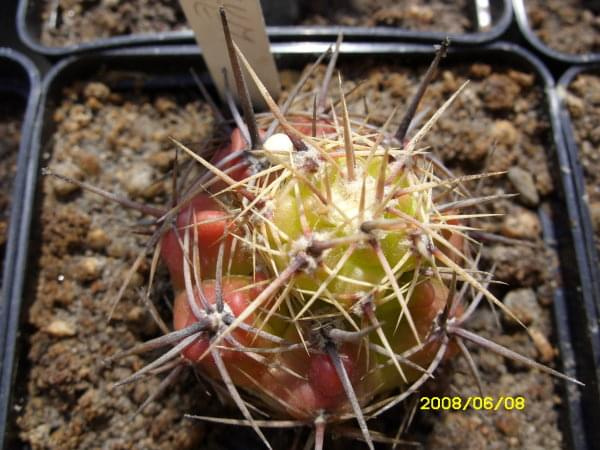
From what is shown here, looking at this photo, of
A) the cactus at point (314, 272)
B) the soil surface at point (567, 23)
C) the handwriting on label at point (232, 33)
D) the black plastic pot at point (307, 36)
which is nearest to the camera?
the cactus at point (314, 272)

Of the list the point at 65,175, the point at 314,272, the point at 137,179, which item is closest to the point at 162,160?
the point at 137,179

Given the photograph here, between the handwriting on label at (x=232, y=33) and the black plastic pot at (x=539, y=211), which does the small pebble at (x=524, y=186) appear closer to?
the black plastic pot at (x=539, y=211)

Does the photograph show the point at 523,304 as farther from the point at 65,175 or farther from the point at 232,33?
the point at 65,175

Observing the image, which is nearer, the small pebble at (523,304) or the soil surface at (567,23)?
the small pebble at (523,304)

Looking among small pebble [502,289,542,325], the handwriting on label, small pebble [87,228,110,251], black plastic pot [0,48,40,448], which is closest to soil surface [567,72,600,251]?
small pebble [502,289,542,325]

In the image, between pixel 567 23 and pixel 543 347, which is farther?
pixel 567 23

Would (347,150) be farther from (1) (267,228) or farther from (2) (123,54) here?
(2) (123,54)
